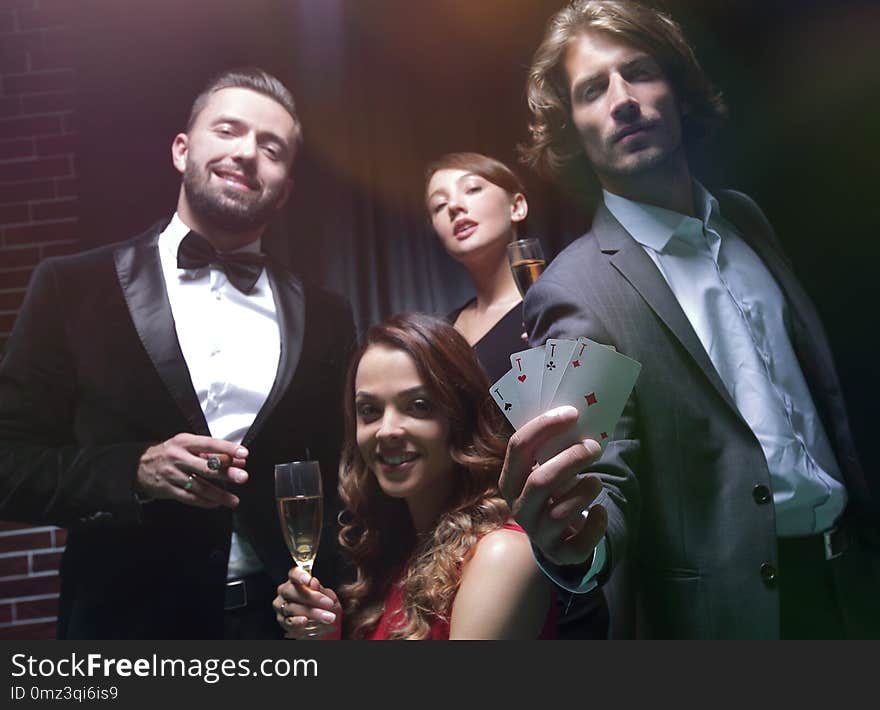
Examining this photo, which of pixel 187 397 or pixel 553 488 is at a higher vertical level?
pixel 187 397

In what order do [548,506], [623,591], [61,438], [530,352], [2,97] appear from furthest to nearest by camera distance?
[2,97]
[61,438]
[623,591]
[530,352]
[548,506]

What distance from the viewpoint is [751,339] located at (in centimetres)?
232

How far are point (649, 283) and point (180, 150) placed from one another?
1.30 meters

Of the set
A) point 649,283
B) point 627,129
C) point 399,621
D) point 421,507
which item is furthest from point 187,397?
point 627,129

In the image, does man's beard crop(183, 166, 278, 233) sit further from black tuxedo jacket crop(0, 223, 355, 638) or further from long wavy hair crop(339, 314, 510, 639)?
long wavy hair crop(339, 314, 510, 639)

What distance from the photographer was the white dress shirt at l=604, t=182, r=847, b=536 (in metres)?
2.23

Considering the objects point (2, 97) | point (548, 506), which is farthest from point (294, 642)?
point (2, 97)

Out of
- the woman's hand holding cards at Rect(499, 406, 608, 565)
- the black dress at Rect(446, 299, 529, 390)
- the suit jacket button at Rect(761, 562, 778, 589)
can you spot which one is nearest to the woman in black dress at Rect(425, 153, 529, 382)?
the black dress at Rect(446, 299, 529, 390)

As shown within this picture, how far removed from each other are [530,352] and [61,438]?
1.27m

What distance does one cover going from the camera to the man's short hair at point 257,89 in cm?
253

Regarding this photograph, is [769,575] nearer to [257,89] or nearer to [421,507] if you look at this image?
[421,507]

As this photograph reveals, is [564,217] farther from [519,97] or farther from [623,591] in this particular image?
[623,591]

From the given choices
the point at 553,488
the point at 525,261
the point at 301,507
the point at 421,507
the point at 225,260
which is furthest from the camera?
the point at 225,260

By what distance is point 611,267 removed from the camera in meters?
2.29
